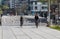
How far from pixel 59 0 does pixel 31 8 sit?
8354 cm

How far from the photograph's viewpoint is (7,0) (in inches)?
4850

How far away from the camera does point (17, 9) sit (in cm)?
11550

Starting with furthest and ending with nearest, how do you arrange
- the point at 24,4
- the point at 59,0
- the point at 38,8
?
the point at 38,8 → the point at 24,4 → the point at 59,0

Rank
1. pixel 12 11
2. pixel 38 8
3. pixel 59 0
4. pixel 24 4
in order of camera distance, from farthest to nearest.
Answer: pixel 38 8 < pixel 24 4 < pixel 12 11 < pixel 59 0

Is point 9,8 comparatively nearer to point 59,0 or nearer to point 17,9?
point 17,9

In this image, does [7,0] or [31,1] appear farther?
[31,1]

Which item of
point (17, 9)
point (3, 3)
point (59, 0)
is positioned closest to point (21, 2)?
point (17, 9)

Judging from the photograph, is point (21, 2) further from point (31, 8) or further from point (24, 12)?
point (31, 8)

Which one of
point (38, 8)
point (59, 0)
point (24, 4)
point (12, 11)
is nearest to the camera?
point (59, 0)

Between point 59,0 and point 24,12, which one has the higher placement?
point 59,0

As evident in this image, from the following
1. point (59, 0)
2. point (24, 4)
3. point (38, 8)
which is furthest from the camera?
point (38, 8)

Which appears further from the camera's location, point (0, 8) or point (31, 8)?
point (31, 8)

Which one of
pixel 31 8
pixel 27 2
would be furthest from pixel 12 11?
pixel 31 8

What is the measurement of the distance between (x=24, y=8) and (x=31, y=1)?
11477mm
